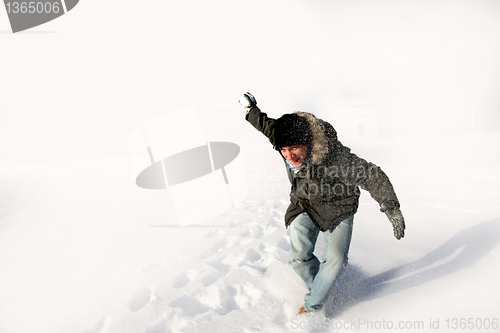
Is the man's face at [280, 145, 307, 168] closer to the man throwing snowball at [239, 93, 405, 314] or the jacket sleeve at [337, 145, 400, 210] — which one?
the man throwing snowball at [239, 93, 405, 314]

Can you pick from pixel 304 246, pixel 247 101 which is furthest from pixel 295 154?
pixel 247 101

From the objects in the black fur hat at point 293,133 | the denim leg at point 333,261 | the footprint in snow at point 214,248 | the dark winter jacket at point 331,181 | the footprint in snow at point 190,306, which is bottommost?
the footprint in snow at point 214,248

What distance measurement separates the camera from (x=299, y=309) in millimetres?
1796

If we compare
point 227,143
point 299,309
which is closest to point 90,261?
point 299,309

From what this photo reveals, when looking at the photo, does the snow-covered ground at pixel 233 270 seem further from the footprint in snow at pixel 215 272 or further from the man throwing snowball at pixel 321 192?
the man throwing snowball at pixel 321 192

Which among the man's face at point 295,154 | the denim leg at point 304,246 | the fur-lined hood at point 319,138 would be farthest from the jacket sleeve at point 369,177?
the denim leg at point 304,246

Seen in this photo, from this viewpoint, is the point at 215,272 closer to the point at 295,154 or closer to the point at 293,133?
the point at 295,154

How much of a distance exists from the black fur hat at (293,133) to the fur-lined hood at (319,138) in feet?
0.09

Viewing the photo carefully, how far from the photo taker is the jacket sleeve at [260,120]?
183cm

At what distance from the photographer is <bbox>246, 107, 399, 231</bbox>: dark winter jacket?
151 cm

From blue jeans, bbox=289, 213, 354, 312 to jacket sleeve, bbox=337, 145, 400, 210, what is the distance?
10.7 inches

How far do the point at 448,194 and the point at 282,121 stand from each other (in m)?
5.18

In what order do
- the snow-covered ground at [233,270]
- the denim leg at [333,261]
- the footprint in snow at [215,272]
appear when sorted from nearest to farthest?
1. the denim leg at [333,261]
2. the snow-covered ground at [233,270]
3. the footprint in snow at [215,272]

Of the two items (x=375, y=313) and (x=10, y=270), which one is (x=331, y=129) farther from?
(x=10, y=270)
